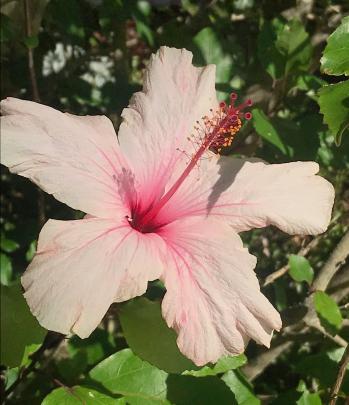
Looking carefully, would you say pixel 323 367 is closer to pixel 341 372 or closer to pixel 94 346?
pixel 341 372

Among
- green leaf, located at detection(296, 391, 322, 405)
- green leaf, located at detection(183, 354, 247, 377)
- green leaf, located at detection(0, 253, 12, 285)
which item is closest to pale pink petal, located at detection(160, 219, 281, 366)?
green leaf, located at detection(183, 354, 247, 377)

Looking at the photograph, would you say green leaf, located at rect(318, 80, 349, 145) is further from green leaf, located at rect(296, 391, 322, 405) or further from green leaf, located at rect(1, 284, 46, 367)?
green leaf, located at rect(1, 284, 46, 367)

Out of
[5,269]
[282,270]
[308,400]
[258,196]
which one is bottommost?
[5,269]

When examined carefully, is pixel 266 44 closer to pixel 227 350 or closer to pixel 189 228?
pixel 189 228

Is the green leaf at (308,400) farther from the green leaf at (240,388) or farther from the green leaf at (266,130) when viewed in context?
the green leaf at (266,130)

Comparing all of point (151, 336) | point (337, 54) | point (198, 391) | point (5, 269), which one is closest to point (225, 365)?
point (198, 391)

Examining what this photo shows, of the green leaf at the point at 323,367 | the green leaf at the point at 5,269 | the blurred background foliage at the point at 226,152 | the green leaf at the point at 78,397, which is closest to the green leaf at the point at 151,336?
the blurred background foliage at the point at 226,152
